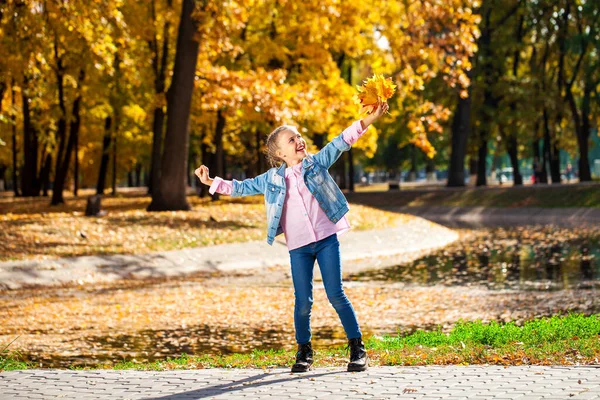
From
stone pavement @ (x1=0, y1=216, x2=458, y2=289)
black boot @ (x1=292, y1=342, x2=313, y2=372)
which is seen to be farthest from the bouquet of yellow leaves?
stone pavement @ (x1=0, y1=216, x2=458, y2=289)

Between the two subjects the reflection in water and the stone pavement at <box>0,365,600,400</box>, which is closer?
the stone pavement at <box>0,365,600,400</box>

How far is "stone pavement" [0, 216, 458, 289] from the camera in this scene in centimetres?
2036

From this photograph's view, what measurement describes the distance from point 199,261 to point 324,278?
48.9 ft

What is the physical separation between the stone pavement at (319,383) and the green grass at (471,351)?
0.40 m

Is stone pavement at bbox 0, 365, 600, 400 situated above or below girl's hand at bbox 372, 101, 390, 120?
below

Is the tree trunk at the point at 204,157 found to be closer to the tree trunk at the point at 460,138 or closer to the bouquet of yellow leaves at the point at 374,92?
the tree trunk at the point at 460,138

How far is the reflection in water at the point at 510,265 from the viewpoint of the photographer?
18.5 metres

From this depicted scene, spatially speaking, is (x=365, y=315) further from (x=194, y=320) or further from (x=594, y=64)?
(x=594, y=64)

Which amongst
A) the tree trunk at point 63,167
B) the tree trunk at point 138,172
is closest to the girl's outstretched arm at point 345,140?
the tree trunk at point 63,167

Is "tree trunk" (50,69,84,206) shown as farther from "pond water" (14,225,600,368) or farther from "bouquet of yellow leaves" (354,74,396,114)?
"bouquet of yellow leaves" (354,74,396,114)

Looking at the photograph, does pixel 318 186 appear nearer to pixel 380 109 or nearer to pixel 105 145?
pixel 380 109

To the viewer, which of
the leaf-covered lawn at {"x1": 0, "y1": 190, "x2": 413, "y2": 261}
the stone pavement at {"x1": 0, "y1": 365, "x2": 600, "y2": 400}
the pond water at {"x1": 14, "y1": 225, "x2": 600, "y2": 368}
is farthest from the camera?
the leaf-covered lawn at {"x1": 0, "y1": 190, "x2": 413, "y2": 261}

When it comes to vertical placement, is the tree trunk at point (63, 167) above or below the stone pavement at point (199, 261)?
above

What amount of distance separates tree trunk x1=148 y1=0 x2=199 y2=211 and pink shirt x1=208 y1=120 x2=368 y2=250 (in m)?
22.8
